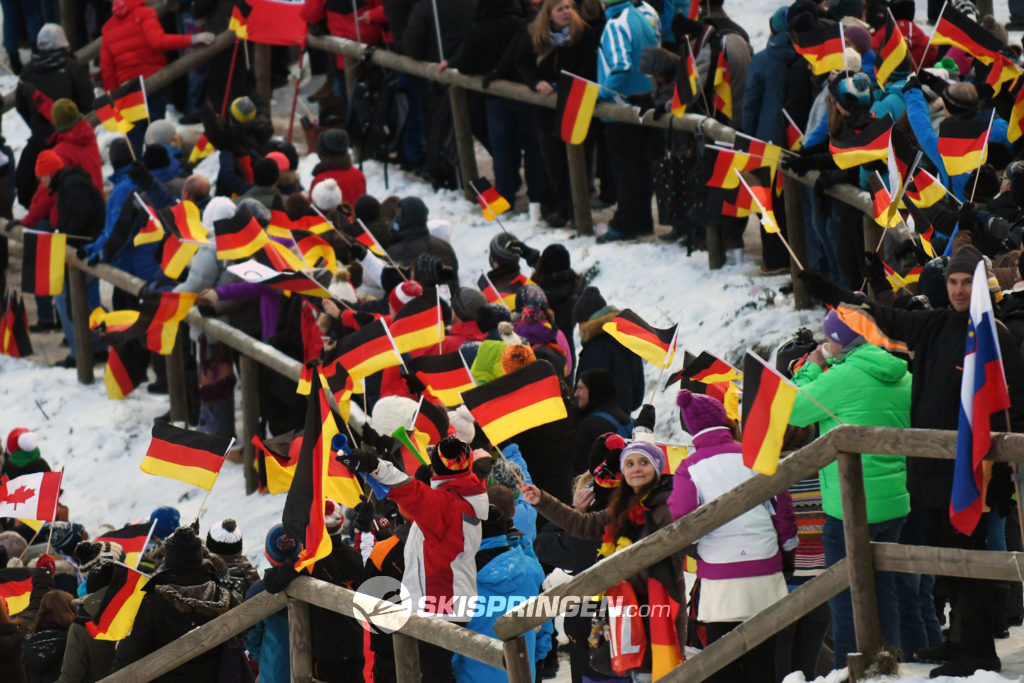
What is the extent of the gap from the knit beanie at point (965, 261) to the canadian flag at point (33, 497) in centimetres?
550

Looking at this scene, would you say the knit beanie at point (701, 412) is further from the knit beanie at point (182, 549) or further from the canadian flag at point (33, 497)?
the canadian flag at point (33, 497)

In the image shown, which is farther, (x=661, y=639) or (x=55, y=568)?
(x=55, y=568)

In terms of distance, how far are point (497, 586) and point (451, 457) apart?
64 centimetres

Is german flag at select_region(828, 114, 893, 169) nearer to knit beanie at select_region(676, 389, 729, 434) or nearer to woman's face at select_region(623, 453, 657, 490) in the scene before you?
knit beanie at select_region(676, 389, 729, 434)

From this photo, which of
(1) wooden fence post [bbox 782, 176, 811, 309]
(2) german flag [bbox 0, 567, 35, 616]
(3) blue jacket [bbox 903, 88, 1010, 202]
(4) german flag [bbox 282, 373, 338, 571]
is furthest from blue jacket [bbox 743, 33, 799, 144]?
(2) german flag [bbox 0, 567, 35, 616]

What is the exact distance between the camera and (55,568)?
10484mm

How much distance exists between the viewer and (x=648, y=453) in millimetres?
7199

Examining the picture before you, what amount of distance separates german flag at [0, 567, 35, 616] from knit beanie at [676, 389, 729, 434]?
4460 millimetres

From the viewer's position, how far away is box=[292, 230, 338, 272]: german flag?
40.9 feet

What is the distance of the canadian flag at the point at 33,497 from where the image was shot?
33.6 ft

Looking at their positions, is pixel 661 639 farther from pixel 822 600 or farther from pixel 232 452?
pixel 232 452

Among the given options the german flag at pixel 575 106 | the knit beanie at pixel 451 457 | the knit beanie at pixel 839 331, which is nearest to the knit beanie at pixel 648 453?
the knit beanie at pixel 451 457

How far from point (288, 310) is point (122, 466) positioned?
219 cm

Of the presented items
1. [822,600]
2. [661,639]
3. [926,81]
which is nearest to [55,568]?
[661,639]
